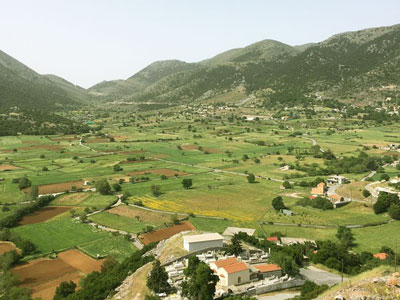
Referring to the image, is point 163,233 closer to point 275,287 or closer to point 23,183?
point 275,287

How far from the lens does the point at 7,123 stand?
17050 centimetres

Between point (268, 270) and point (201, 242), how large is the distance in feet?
27.2

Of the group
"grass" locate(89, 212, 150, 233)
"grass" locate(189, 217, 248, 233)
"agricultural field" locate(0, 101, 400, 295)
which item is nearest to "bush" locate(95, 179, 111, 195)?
"agricultural field" locate(0, 101, 400, 295)

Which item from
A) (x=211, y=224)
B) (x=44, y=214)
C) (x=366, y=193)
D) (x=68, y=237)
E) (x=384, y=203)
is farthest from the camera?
(x=366, y=193)

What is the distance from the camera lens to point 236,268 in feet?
118

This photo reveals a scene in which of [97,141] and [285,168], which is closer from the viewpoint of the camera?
[285,168]

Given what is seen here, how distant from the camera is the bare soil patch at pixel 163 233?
50.7 meters

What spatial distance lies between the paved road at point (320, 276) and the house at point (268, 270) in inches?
131

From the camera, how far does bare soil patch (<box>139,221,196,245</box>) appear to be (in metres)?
50.7

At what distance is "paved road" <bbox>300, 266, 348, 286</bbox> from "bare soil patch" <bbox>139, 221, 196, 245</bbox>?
63.7 feet

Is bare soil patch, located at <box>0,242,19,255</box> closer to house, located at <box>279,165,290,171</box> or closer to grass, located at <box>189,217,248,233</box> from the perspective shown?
grass, located at <box>189,217,248,233</box>

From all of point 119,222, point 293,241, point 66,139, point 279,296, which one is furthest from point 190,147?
point 279,296

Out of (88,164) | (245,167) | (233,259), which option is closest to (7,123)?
(88,164)

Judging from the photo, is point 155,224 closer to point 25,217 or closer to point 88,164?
point 25,217
